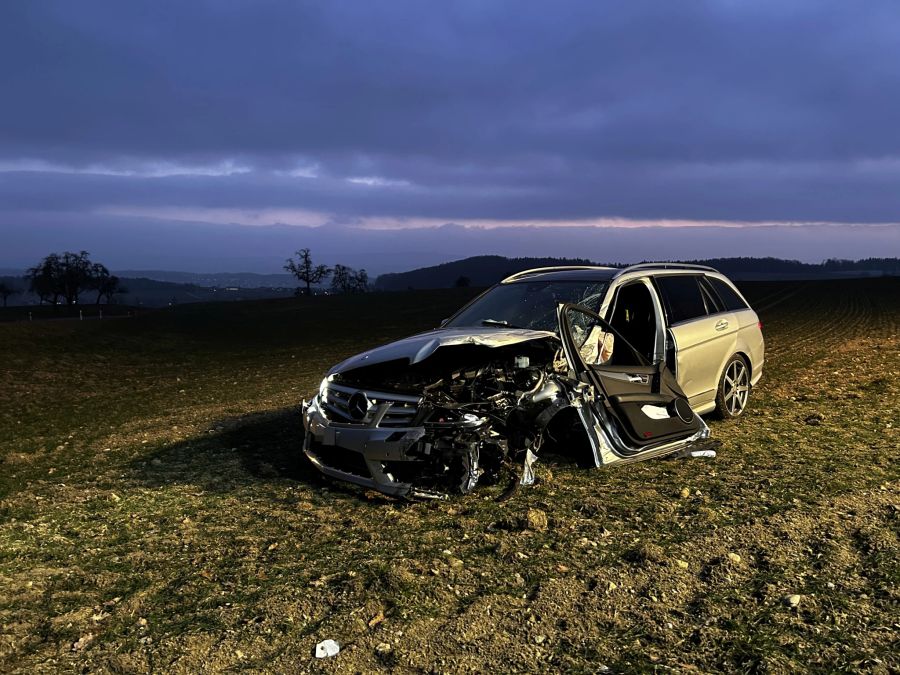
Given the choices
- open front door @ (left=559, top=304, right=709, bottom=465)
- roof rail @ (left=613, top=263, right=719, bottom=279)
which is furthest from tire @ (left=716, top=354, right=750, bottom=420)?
open front door @ (left=559, top=304, right=709, bottom=465)

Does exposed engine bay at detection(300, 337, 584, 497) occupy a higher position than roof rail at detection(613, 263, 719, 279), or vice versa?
roof rail at detection(613, 263, 719, 279)

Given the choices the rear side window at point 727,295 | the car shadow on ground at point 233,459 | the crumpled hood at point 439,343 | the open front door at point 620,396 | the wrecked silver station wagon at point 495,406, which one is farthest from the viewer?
the rear side window at point 727,295

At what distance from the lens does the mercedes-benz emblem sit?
470 cm

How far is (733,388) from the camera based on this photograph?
276 inches

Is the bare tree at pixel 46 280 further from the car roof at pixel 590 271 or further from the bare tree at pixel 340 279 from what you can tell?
the car roof at pixel 590 271

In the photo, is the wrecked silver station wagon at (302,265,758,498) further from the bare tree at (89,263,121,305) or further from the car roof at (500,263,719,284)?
the bare tree at (89,263,121,305)

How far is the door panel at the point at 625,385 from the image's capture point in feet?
16.5

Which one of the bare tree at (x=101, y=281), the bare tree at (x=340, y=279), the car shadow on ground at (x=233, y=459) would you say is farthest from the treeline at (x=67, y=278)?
the car shadow on ground at (x=233, y=459)

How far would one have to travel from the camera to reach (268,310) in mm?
48062

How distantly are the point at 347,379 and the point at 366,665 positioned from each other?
112 inches

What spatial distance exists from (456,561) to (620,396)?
2.17 m

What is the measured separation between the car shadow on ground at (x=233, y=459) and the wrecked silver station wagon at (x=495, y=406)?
0.59 metres

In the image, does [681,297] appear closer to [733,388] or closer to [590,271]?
[590,271]

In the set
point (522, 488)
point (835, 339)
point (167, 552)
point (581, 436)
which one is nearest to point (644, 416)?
point (581, 436)
